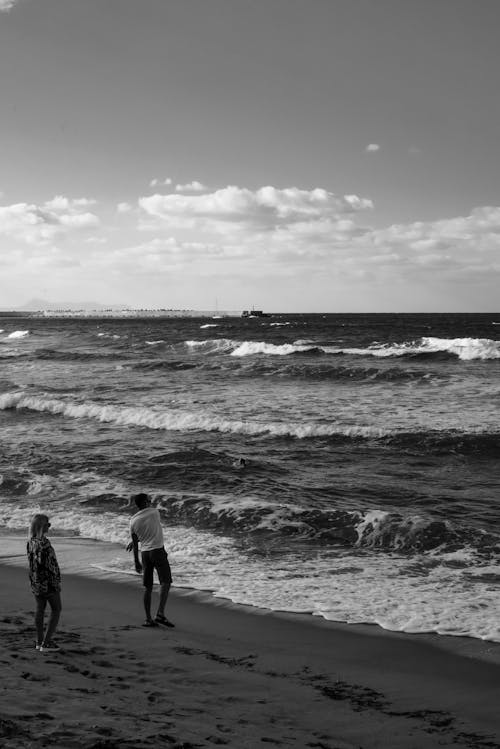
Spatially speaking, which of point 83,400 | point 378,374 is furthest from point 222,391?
point 378,374

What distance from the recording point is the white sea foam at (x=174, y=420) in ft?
65.4

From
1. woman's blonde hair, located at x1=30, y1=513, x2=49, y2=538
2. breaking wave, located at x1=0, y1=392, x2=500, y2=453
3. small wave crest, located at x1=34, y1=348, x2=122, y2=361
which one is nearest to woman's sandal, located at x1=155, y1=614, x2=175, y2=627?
woman's blonde hair, located at x1=30, y1=513, x2=49, y2=538

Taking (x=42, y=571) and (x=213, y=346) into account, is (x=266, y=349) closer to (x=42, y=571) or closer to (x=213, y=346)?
(x=213, y=346)

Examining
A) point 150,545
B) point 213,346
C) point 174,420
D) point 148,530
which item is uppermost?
point 213,346

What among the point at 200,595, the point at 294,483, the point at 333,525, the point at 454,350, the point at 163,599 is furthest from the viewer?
the point at 454,350

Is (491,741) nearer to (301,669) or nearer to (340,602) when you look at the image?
(301,669)

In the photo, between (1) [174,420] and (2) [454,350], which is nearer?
(1) [174,420]

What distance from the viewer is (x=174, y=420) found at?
2264cm

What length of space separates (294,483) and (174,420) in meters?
8.53

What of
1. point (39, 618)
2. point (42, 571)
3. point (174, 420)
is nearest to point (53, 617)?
point (39, 618)

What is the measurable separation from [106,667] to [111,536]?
19.2 ft

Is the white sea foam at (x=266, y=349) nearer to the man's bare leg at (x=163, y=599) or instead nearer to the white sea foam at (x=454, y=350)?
the white sea foam at (x=454, y=350)

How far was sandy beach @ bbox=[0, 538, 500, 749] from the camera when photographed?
4820 mm

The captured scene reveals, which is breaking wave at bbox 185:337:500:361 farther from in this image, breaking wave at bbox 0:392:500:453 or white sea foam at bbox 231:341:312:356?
breaking wave at bbox 0:392:500:453
